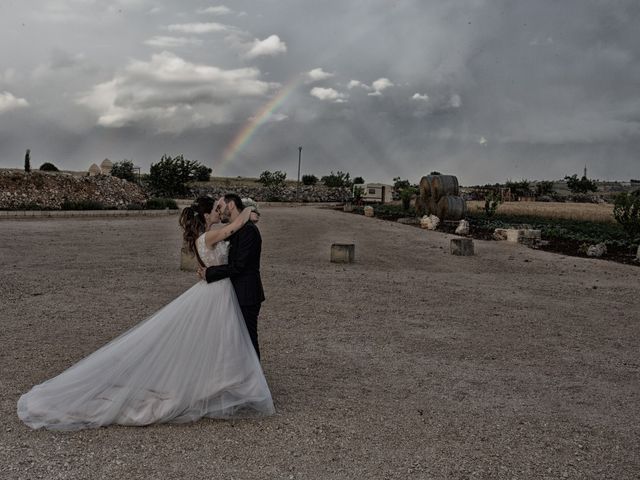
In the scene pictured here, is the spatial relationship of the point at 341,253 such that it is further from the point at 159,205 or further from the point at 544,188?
the point at 544,188

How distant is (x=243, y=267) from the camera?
5633 mm

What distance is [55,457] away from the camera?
4.74 m

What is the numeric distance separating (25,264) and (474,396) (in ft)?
41.1

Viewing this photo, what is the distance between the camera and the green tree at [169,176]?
5928 centimetres

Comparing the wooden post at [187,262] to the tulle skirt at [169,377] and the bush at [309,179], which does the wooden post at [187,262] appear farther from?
the bush at [309,179]

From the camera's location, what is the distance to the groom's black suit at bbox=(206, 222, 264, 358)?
5625mm

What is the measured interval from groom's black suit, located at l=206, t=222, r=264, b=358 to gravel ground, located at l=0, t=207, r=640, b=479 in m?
1.08

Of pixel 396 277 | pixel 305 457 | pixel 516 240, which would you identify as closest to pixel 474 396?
pixel 305 457

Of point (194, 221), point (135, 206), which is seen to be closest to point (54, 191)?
point (135, 206)

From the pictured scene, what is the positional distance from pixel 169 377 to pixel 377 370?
283cm

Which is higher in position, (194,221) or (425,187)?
(425,187)

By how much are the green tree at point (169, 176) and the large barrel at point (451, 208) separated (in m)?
35.2

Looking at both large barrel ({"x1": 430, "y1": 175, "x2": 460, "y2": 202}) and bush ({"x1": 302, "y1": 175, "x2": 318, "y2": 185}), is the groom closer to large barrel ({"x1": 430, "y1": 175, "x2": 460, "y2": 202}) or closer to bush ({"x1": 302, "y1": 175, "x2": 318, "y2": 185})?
large barrel ({"x1": 430, "y1": 175, "x2": 460, "y2": 202})

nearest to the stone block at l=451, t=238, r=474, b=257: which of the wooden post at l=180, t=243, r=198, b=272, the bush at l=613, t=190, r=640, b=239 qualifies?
the bush at l=613, t=190, r=640, b=239
